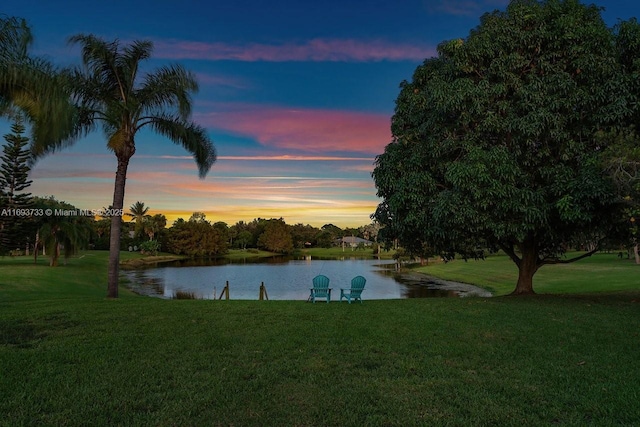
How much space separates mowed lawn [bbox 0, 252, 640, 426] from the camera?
4152mm

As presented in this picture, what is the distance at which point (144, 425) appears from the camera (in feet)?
12.6

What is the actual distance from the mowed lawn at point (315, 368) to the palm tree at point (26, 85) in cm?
477

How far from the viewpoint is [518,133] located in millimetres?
11570

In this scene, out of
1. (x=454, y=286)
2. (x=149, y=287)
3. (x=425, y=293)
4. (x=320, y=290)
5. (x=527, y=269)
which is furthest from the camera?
(x=454, y=286)

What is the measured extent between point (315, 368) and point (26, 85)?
9.92m

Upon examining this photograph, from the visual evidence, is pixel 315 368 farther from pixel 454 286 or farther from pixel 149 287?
pixel 149 287

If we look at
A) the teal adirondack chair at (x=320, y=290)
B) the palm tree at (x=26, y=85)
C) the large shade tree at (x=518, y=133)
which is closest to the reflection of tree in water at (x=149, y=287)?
the teal adirondack chair at (x=320, y=290)

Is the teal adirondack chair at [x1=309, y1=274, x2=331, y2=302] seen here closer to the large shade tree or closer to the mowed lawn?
the large shade tree

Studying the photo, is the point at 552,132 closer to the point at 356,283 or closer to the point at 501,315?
the point at 501,315

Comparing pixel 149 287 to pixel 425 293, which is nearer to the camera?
pixel 425 293

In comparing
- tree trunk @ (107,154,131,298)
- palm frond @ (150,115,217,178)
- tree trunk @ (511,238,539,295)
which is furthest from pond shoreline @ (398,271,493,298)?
tree trunk @ (107,154,131,298)

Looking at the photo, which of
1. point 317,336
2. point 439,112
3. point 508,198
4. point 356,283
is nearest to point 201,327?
point 317,336

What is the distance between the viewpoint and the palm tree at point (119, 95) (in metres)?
14.2

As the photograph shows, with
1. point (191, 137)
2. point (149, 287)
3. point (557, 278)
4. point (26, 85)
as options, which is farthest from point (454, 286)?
point (26, 85)
